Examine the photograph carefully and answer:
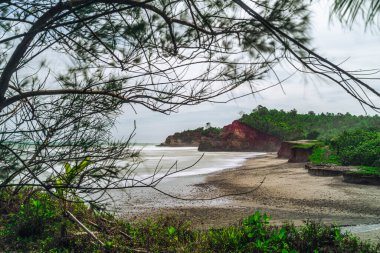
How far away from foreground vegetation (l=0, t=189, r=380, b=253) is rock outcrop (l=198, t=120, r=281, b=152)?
154ft

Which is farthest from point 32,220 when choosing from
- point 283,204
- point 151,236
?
point 283,204

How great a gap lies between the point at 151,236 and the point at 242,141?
48678 millimetres

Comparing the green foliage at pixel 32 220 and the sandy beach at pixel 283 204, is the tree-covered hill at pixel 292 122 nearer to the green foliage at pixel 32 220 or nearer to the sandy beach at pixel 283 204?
the sandy beach at pixel 283 204

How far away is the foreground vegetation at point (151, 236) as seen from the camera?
483 cm

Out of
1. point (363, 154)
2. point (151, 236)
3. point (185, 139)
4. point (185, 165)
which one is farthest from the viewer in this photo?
point (185, 139)

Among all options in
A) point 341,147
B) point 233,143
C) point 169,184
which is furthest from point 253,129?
point 169,184

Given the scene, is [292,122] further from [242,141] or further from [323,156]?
[323,156]

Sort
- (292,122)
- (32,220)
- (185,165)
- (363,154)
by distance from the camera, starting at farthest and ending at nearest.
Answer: (292,122) < (185,165) < (363,154) < (32,220)

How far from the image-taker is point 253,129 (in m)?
54.7

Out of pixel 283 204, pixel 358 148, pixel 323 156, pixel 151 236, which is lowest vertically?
pixel 283 204

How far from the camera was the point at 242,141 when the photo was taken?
5381 centimetres

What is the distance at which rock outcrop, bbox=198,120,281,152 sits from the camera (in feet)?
177

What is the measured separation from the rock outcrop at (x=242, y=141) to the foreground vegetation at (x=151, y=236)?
47.1 metres

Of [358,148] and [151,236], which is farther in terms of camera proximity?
[358,148]
